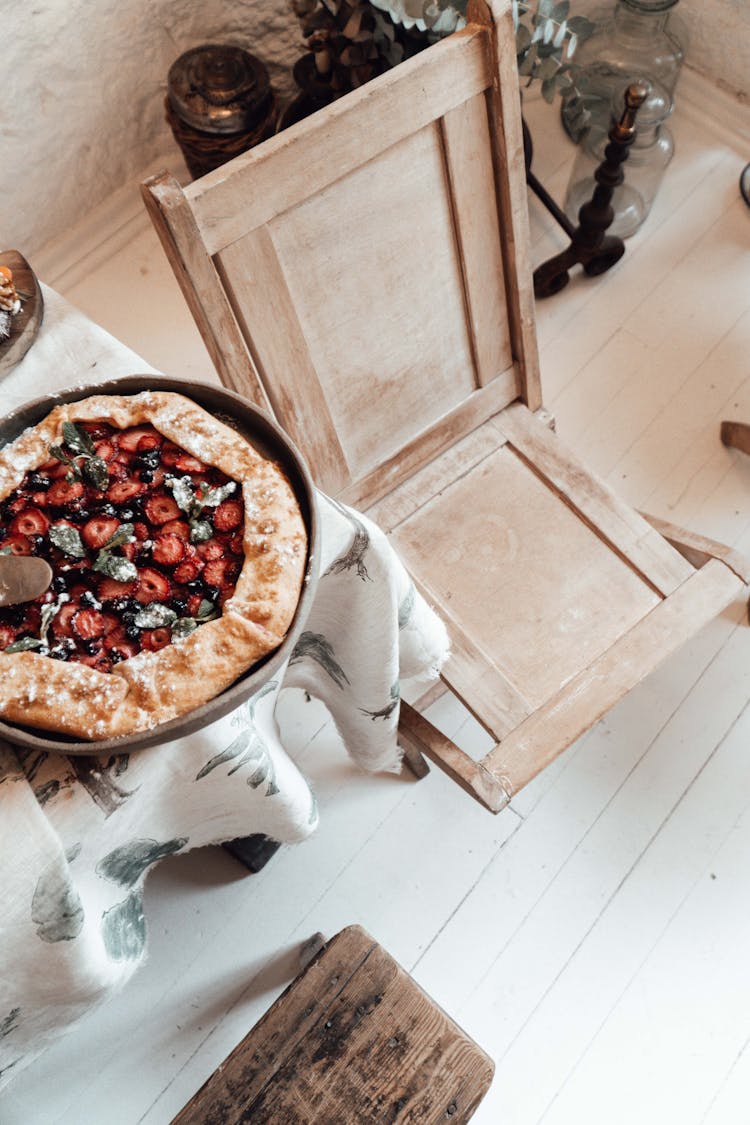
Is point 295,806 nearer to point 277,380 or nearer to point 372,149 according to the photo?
point 277,380

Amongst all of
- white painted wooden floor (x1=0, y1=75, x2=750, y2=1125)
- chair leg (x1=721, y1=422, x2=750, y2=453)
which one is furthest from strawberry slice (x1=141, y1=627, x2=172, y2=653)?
chair leg (x1=721, y1=422, x2=750, y2=453)

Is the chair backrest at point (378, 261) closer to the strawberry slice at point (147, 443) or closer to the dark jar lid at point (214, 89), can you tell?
the strawberry slice at point (147, 443)

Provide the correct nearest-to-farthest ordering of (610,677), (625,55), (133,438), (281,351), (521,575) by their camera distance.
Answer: (133,438) → (281,351) → (610,677) → (521,575) → (625,55)

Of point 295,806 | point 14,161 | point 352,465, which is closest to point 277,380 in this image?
point 352,465

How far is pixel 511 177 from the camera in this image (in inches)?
46.1

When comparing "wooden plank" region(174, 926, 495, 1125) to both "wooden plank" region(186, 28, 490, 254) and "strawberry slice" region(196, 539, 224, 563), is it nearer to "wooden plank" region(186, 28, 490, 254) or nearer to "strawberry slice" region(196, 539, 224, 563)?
"strawberry slice" region(196, 539, 224, 563)

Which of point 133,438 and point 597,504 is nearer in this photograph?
point 133,438

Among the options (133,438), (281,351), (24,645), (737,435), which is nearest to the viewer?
(24,645)

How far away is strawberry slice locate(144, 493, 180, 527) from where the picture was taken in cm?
84

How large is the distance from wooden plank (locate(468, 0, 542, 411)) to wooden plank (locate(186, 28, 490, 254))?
0.06ft

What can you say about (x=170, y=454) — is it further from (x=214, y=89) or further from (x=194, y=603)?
(x=214, y=89)

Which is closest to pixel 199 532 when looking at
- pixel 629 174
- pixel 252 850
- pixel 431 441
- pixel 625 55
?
pixel 431 441

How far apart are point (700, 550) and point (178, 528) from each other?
2.57ft

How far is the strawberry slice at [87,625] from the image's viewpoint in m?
0.79
